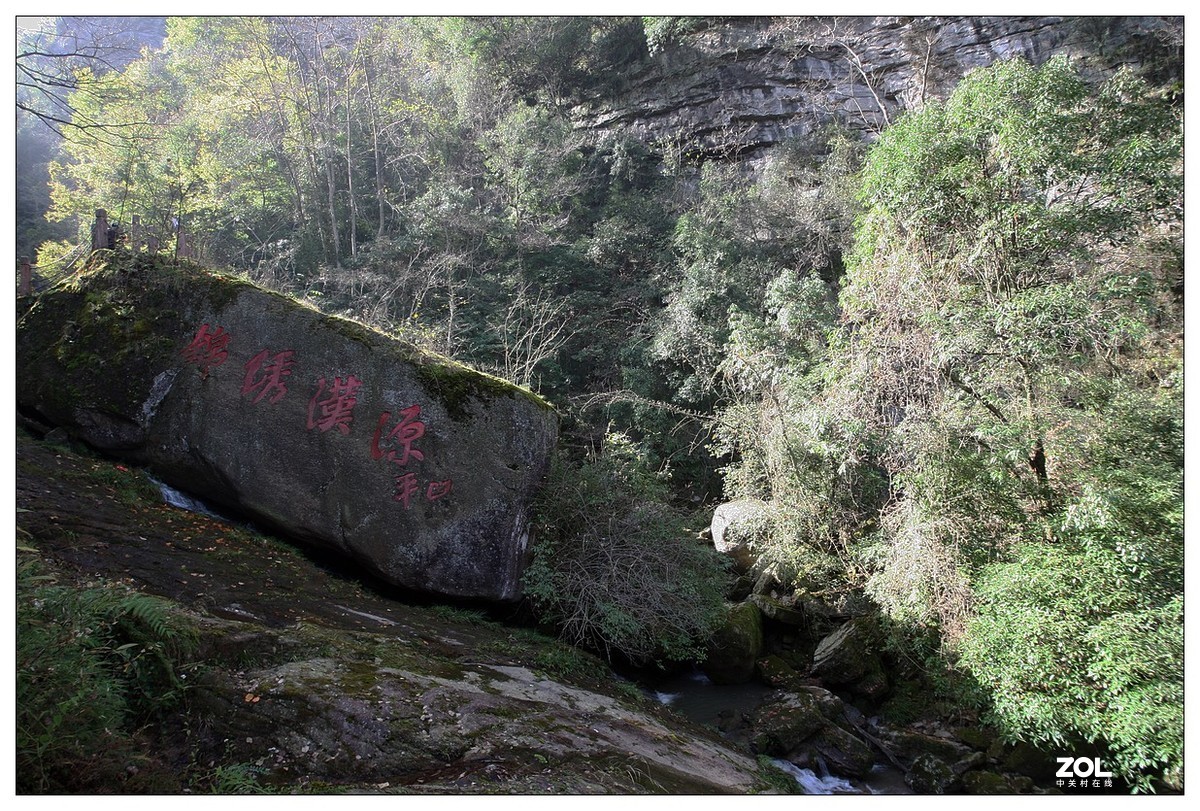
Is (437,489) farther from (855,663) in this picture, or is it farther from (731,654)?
(855,663)

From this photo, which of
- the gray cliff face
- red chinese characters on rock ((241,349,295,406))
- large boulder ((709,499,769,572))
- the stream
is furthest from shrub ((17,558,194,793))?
the gray cliff face

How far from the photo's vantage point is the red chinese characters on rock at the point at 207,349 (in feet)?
24.9

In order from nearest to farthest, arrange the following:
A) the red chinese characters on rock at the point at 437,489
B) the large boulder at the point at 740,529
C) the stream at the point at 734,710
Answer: the stream at the point at 734,710, the red chinese characters on rock at the point at 437,489, the large boulder at the point at 740,529

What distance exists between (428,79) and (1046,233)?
17557 millimetres

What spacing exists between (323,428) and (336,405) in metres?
0.27

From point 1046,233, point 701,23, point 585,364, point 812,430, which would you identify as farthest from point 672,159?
point 1046,233

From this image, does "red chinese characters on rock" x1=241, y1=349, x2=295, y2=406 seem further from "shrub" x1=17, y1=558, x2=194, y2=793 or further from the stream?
the stream

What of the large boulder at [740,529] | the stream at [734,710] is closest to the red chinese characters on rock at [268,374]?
the stream at [734,710]

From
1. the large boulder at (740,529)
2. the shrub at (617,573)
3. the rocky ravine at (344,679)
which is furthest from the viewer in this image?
the large boulder at (740,529)

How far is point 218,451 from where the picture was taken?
291 inches

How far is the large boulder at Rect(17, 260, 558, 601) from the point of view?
713cm

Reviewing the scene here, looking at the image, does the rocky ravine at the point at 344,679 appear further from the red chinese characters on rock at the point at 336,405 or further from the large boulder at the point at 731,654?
the large boulder at the point at 731,654

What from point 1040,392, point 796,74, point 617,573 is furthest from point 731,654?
point 796,74

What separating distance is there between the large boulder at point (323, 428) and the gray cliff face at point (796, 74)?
40.9 feet
